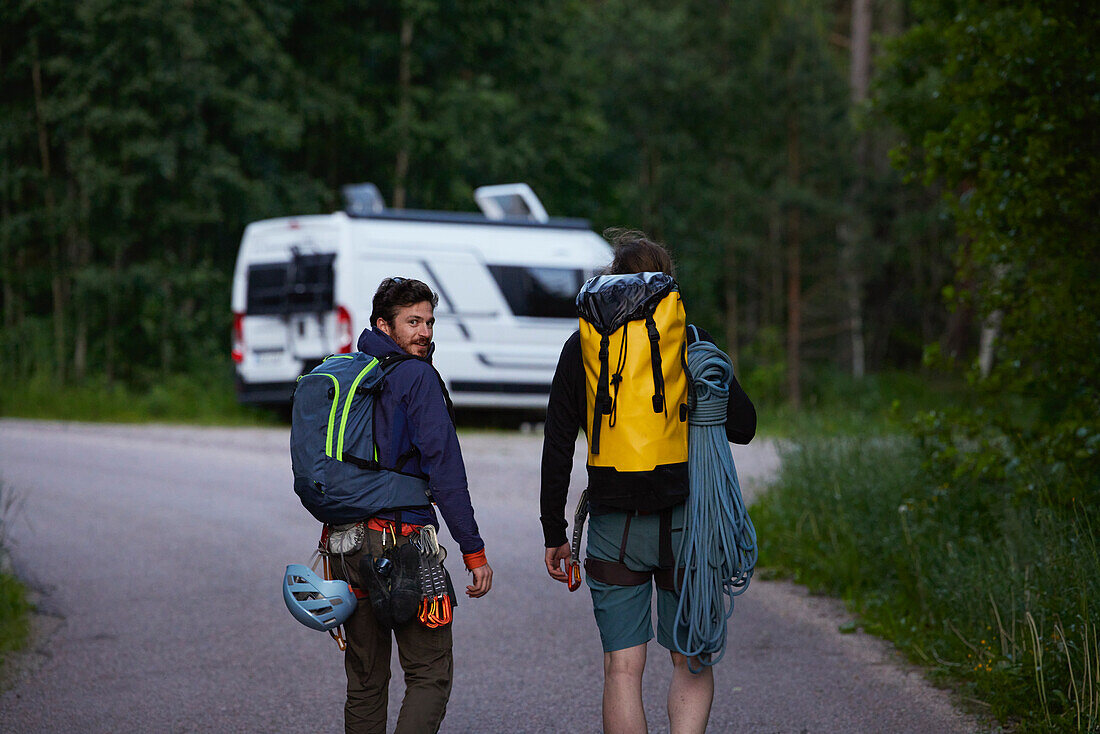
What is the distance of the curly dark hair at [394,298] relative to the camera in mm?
3734

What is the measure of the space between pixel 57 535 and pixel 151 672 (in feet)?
12.7

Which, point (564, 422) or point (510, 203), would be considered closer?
point (564, 422)

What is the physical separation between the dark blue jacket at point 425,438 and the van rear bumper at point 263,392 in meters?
11.5

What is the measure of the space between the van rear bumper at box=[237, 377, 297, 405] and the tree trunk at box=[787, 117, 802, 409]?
15297mm

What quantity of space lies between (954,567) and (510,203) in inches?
485

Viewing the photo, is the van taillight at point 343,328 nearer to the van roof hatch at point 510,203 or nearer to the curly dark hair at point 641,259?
the van roof hatch at point 510,203

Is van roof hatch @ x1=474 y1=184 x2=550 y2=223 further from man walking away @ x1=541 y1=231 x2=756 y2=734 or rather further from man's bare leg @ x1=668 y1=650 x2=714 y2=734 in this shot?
man's bare leg @ x1=668 y1=650 x2=714 y2=734

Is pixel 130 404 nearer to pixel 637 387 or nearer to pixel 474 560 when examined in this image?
A: pixel 474 560

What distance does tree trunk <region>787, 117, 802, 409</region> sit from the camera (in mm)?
27688

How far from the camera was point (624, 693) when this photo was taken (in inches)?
136

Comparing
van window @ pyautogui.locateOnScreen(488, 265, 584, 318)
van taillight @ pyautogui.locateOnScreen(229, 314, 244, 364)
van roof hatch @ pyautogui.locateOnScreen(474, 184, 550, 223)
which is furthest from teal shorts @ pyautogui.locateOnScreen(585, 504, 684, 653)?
van roof hatch @ pyautogui.locateOnScreen(474, 184, 550, 223)

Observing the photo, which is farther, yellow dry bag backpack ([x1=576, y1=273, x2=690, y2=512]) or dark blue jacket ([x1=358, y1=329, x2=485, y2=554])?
dark blue jacket ([x1=358, y1=329, x2=485, y2=554])

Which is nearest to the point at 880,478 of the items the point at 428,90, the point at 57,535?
the point at 57,535

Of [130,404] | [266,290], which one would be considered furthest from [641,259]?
[130,404]
